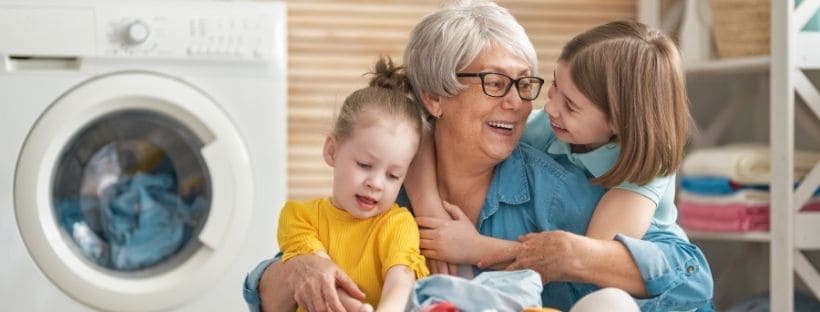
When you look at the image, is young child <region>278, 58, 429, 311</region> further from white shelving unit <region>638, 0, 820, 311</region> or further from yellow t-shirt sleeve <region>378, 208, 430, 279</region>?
white shelving unit <region>638, 0, 820, 311</region>

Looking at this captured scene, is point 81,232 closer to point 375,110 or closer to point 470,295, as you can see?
point 375,110

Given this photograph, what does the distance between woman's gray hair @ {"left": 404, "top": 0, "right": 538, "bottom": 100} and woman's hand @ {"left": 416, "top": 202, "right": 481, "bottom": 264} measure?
0.67 feet

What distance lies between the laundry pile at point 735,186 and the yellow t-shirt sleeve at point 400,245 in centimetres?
130

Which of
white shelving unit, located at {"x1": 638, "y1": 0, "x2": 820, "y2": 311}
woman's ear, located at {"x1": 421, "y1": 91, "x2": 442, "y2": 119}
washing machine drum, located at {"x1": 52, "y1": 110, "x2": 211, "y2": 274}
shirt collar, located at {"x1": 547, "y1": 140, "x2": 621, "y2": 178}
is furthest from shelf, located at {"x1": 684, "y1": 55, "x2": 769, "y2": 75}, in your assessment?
washing machine drum, located at {"x1": 52, "y1": 110, "x2": 211, "y2": 274}

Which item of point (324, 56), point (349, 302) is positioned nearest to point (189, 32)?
point (324, 56)

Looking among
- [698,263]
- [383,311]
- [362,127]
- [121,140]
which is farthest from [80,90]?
[698,263]

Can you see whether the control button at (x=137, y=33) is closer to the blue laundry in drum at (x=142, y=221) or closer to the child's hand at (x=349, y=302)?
the blue laundry in drum at (x=142, y=221)

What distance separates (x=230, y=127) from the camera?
253 cm

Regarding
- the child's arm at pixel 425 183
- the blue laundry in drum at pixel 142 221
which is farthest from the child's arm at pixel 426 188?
the blue laundry in drum at pixel 142 221

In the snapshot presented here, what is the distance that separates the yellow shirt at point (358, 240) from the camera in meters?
1.63

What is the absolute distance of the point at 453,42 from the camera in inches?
67.4

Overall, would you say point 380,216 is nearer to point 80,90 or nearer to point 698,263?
point 698,263

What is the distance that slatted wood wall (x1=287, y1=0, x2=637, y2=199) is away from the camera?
311 cm

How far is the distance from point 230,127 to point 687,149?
5.09 ft
